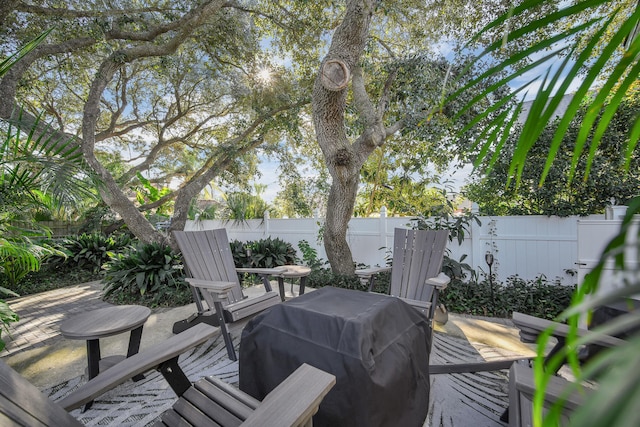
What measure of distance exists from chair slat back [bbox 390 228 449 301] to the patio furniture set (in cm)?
111

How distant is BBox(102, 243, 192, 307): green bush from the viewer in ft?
15.0

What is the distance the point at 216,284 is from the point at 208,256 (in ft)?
2.53

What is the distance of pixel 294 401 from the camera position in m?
1.00

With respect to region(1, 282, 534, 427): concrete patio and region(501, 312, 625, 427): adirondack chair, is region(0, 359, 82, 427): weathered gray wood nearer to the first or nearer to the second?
region(1, 282, 534, 427): concrete patio

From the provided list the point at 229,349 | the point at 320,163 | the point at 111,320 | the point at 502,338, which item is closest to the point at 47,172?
the point at 111,320

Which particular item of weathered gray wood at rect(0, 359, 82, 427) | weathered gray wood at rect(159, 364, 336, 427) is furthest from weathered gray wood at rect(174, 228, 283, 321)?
weathered gray wood at rect(0, 359, 82, 427)

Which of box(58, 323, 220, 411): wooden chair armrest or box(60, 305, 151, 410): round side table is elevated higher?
box(58, 323, 220, 411): wooden chair armrest

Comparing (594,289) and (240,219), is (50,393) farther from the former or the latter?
(240,219)

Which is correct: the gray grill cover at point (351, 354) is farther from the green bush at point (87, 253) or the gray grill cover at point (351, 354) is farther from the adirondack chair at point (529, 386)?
the green bush at point (87, 253)

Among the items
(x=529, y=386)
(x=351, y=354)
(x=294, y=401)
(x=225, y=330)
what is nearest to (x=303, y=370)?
(x=294, y=401)

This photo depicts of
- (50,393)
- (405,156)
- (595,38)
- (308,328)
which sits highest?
(405,156)

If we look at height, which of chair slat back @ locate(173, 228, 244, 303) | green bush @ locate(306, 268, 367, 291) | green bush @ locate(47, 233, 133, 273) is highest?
chair slat back @ locate(173, 228, 244, 303)

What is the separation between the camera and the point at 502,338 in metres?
3.03

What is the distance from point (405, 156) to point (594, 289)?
22.3 ft
